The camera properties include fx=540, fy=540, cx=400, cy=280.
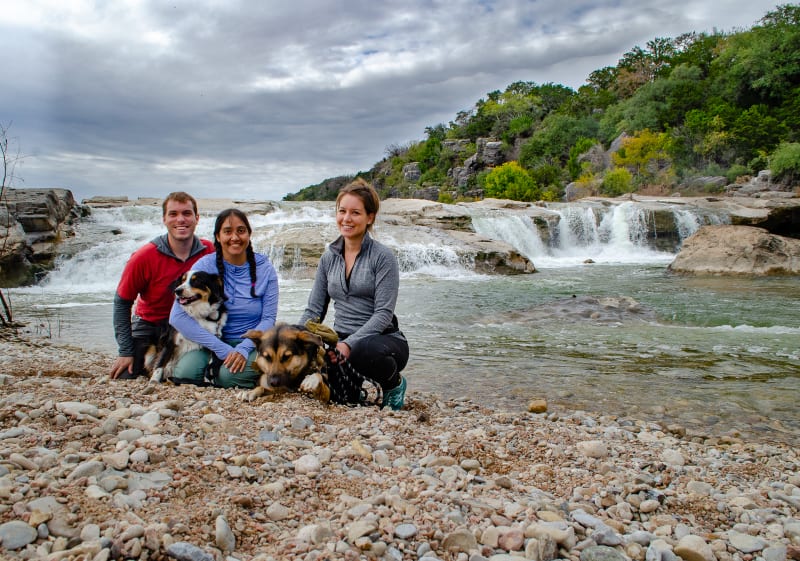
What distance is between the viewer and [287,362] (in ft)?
12.6

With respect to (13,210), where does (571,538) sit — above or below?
below

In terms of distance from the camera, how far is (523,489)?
2709 millimetres

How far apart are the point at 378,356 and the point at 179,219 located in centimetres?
202

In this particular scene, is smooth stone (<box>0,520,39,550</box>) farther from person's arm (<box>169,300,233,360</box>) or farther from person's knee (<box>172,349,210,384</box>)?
person's knee (<box>172,349,210,384</box>)

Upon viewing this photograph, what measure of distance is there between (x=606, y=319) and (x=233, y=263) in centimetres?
714

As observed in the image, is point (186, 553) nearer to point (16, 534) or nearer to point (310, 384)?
point (16, 534)

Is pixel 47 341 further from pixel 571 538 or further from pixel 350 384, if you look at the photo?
A: pixel 571 538

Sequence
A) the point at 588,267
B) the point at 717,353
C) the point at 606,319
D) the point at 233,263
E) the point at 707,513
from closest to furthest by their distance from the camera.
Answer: the point at 707,513, the point at 233,263, the point at 717,353, the point at 606,319, the point at 588,267

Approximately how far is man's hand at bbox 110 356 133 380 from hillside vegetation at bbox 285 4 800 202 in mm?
38949

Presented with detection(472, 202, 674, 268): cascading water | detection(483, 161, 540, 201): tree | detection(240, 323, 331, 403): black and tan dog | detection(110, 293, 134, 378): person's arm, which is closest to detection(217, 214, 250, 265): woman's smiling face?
detection(240, 323, 331, 403): black and tan dog

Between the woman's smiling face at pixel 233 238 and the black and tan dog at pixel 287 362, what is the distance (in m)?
0.76

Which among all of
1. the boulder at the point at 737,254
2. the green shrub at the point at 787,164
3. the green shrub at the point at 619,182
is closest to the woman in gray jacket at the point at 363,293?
the boulder at the point at 737,254

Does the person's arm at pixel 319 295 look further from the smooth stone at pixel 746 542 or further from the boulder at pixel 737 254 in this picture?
the boulder at pixel 737 254

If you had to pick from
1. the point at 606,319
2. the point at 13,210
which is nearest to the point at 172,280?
the point at 606,319
